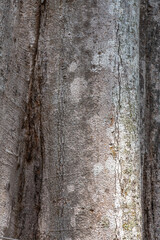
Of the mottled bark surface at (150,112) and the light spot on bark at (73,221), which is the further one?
the mottled bark surface at (150,112)

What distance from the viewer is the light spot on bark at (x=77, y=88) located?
4.51ft

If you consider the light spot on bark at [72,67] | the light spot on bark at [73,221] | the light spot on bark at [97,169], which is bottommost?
the light spot on bark at [73,221]

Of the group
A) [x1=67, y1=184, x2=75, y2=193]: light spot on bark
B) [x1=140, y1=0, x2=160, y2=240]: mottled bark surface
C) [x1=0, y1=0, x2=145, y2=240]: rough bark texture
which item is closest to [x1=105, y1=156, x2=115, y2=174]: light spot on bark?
[x1=0, y1=0, x2=145, y2=240]: rough bark texture

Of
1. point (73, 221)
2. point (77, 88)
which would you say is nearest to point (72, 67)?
point (77, 88)

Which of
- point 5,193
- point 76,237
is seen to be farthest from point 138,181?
point 5,193

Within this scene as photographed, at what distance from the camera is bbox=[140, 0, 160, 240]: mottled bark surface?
150cm

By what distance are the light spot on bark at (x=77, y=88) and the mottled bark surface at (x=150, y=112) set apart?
0.85ft

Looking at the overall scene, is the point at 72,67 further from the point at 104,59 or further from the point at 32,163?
the point at 32,163

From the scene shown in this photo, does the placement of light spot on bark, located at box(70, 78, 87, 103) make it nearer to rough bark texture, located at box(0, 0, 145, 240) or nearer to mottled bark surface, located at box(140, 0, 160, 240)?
rough bark texture, located at box(0, 0, 145, 240)

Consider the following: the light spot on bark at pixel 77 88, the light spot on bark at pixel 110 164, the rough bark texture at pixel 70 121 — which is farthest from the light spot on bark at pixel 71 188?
the light spot on bark at pixel 77 88

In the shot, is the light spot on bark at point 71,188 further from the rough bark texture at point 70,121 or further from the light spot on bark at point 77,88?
the light spot on bark at point 77,88

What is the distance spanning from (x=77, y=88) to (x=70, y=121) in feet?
0.31

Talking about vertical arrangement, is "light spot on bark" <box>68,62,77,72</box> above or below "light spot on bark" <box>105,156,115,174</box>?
above

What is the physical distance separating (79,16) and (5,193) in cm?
55
